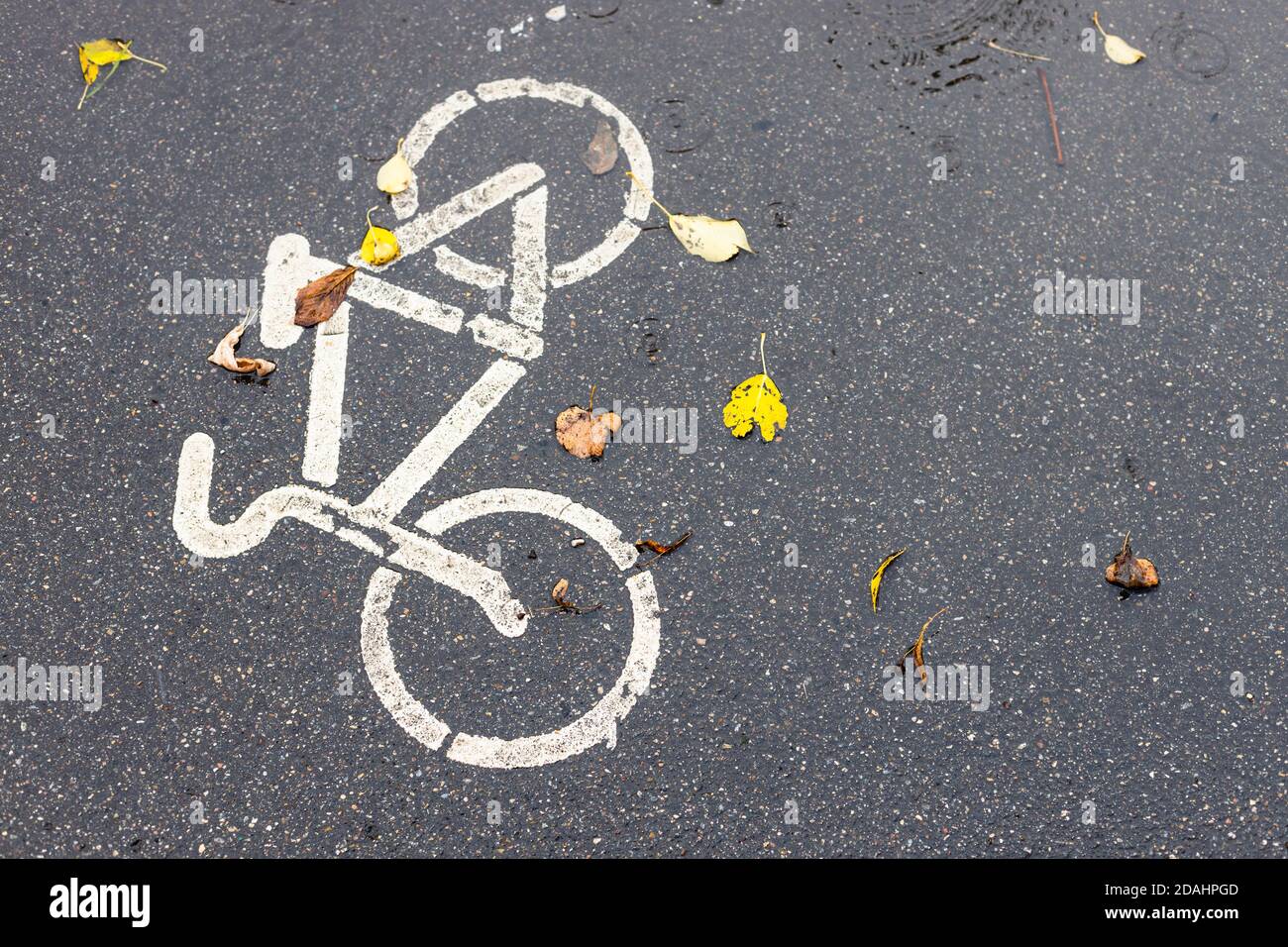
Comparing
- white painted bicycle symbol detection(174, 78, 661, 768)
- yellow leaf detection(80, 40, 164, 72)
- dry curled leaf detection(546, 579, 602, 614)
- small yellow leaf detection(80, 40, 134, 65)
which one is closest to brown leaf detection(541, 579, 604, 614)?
dry curled leaf detection(546, 579, 602, 614)

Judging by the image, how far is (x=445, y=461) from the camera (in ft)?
9.64

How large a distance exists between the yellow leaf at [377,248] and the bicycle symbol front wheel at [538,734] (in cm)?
89

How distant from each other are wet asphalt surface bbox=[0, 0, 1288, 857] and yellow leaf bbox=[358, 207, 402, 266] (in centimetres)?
10

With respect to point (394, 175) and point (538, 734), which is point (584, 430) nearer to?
point (538, 734)

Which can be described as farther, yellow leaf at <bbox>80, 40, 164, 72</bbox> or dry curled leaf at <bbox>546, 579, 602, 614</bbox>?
yellow leaf at <bbox>80, 40, 164, 72</bbox>

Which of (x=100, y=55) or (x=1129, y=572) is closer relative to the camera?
(x=1129, y=572)

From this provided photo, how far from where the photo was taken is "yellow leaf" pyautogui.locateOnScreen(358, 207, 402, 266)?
3.15 metres

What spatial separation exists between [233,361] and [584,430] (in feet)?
3.76

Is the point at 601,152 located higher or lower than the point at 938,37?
lower

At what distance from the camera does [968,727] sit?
8.84 ft

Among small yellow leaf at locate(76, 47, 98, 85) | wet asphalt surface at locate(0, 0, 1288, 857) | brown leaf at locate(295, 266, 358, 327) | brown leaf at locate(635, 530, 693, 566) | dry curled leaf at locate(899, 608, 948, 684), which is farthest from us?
small yellow leaf at locate(76, 47, 98, 85)

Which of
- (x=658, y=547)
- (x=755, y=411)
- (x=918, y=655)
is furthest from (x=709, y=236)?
(x=918, y=655)

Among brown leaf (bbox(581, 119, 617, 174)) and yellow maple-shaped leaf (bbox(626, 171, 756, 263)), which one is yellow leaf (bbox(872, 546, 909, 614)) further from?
brown leaf (bbox(581, 119, 617, 174))
